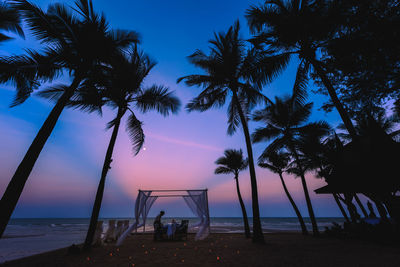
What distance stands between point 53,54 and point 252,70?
648 cm

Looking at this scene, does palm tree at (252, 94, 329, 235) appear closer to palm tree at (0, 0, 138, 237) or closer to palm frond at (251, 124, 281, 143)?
palm frond at (251, 124, 281, 143)

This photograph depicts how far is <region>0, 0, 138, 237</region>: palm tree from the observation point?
4.18 m

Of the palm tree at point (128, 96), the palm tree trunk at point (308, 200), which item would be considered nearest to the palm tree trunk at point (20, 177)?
the palm tree at point (128, 96)

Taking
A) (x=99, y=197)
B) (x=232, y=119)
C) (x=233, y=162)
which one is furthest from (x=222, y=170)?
(x=99, y=197)

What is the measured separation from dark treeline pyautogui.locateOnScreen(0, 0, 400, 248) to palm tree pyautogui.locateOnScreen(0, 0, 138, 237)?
0.02m

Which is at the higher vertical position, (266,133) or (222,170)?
(266,133)

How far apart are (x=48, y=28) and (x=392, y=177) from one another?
11.9 m

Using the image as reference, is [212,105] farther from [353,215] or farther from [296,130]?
[353,215]

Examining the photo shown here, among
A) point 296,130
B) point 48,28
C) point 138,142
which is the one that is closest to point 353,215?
point 296,130

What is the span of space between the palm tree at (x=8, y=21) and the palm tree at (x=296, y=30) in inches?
332

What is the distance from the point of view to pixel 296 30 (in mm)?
6406

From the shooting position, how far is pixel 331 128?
41.0 ft

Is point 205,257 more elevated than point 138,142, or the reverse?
point 138,142

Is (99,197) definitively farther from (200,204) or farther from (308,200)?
(308,200)
